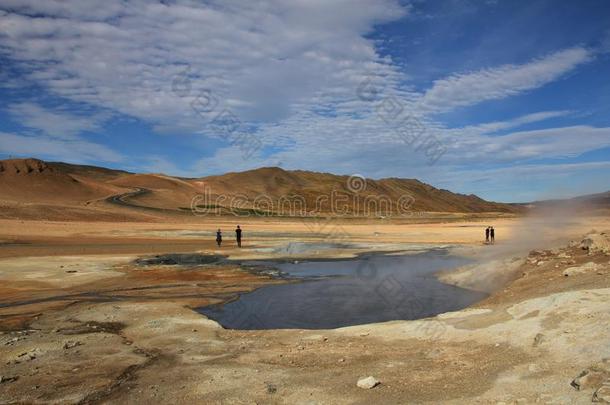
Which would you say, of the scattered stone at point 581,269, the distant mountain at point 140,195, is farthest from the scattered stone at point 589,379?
the distant mountain at point 140,195

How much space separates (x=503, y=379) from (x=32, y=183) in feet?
403

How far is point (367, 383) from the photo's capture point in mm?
7523

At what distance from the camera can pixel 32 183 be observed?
369 ft

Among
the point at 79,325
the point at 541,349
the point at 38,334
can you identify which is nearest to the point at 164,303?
the point at 79,325

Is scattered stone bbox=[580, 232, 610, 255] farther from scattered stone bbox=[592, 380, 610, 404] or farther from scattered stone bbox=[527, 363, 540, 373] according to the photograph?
scattered stone bbox=[592, 380, 610, 404]

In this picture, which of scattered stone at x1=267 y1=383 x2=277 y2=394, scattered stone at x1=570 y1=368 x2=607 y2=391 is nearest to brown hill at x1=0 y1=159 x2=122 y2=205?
scattered stone at x1=267 y1=383 x2=277 y2=394

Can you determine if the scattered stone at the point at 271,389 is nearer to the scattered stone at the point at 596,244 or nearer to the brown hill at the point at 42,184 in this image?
the scattered stone at the point at 596,244

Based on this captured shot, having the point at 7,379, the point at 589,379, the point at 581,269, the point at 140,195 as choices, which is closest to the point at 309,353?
the point at 589,379

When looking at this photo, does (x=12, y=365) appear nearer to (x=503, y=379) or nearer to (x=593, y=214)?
(x=503, y=379)

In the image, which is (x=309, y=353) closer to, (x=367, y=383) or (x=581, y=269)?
(x=367, y=383)

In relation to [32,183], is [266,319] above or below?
below

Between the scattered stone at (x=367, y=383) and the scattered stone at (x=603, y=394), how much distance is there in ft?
9.43

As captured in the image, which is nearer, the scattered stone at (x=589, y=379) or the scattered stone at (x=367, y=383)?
the scattered stone at (x=589, y=379)

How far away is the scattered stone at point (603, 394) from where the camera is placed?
227 inches
